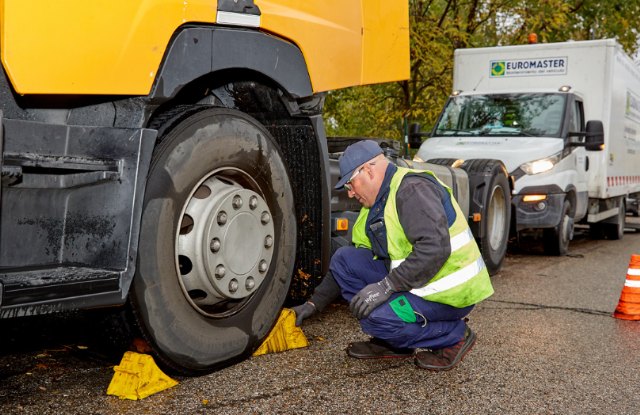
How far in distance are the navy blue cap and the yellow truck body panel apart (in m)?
0.34

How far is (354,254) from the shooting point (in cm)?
414

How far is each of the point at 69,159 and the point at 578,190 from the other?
26.7ft

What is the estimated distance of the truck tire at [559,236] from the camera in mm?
9086

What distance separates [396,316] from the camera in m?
3.73

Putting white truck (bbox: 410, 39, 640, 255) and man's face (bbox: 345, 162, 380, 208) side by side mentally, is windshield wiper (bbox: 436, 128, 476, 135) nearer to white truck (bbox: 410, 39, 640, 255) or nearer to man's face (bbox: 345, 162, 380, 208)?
white truck (bbox: 410, 39, 640, 255)

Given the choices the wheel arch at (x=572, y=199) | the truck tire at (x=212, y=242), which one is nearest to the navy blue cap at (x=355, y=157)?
the truck tire at (x=212, y=242)

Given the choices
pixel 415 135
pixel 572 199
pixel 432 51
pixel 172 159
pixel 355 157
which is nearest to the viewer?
pixel 172 159

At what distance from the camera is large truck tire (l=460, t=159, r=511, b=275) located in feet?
23.8

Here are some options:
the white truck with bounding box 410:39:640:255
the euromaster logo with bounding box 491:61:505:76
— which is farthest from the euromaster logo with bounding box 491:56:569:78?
the euromaster logo with bounding box 491:61:505:76

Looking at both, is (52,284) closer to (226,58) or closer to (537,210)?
(226,58)

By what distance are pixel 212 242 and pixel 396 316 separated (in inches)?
40.4

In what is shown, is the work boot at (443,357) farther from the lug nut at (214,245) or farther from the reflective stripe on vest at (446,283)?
the lug nut at (214,245)

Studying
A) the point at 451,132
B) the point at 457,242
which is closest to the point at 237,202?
the point at 457,242

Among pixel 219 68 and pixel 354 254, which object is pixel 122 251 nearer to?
pixel 219 68
